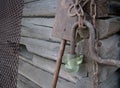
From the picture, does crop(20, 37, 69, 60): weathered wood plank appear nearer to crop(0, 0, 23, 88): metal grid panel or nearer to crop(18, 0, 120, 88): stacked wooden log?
crop(18, 0, 120, 88): stacked wooden log

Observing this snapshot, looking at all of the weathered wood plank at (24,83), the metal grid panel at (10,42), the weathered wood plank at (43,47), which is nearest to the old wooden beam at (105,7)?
the weathered wood plank at (43,47)

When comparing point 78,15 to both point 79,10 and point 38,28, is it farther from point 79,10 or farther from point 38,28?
point 38,28

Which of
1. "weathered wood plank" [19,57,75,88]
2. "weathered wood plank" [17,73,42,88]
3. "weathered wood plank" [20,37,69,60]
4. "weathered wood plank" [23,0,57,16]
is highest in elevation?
"weathered wood plank" [23,0,57,16]

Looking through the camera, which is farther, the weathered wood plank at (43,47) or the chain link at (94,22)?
the weathered wood plank at (43,47)

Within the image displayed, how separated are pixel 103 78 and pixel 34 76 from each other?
0.76 metres

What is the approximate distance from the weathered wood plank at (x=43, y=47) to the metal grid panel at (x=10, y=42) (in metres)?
0.16

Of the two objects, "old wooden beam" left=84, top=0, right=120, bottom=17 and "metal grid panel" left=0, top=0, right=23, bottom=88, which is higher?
"old wooden beam" left=84, top=0, right=120, bottom=17

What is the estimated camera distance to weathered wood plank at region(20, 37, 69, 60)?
1318 mm

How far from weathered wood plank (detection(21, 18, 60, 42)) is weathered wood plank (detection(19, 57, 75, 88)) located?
0.23 m

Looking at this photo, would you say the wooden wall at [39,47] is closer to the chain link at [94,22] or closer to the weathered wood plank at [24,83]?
the weathered wood plank at [24,83]

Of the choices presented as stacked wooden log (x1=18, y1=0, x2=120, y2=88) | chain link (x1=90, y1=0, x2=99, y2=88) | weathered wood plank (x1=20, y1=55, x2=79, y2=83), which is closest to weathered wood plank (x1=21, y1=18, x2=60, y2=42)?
stacked wooden log (x1=18, y1=0, x2=120, y2=88)

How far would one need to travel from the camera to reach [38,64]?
60.7 inches

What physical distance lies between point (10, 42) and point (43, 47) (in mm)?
501

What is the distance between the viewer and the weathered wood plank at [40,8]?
1392 mm
